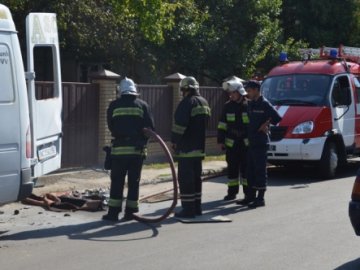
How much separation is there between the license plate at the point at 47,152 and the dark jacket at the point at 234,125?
8.95 feet

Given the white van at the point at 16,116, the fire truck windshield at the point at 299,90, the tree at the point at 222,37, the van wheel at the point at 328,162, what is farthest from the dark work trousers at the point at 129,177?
the tree at the point at 222,37

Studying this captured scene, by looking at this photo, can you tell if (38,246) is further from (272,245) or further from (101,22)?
(101,22)

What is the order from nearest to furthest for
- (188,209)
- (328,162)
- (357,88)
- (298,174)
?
(188,209) < (328,162) < (298,174) < (357,88)

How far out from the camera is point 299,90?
552 inches

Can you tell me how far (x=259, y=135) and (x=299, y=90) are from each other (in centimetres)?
388

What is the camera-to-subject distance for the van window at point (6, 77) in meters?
7.74

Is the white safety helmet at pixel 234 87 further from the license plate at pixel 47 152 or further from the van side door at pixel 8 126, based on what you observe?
the van side door at pixel 8 126

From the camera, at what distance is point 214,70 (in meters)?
20.8

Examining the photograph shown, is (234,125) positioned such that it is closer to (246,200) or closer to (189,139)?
(246,200)

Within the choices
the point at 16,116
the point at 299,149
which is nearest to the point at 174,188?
the point at 16,116

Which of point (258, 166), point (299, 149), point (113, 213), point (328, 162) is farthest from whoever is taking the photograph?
point (328, 162)

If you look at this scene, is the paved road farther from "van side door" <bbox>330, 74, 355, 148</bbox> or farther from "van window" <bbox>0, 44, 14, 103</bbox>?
"van side door" <bbox>330, 74, 355, 148</bbox>

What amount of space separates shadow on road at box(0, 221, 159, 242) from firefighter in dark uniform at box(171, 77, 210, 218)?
2.48 ft

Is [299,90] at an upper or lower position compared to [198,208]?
upper
